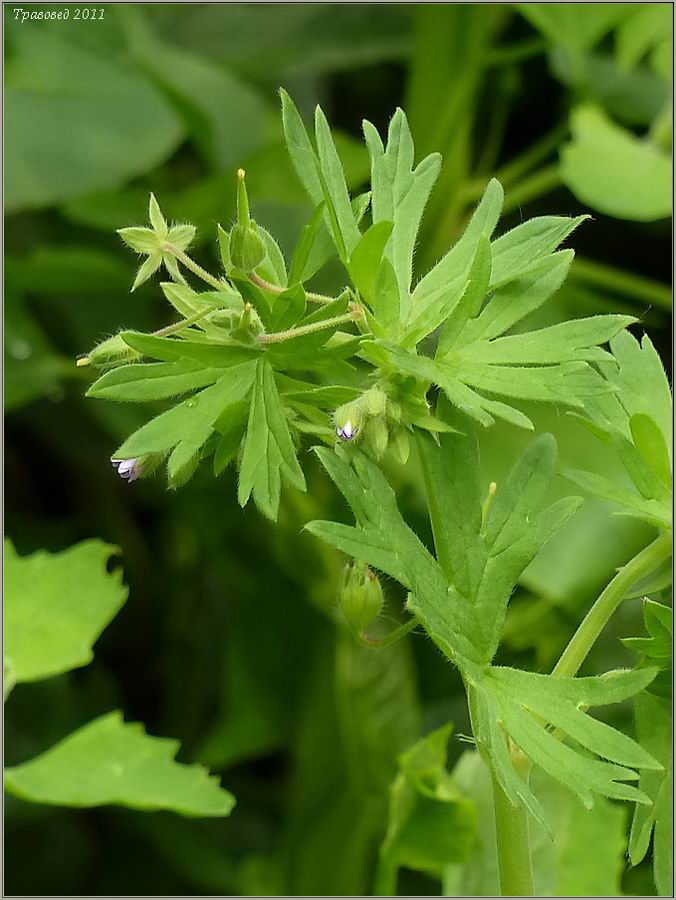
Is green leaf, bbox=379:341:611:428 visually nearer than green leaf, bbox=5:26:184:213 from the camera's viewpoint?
Yes

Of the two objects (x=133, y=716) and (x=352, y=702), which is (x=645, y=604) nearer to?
(x=352, y=702)

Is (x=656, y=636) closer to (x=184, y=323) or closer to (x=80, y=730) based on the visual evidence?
(x=184, y=323)

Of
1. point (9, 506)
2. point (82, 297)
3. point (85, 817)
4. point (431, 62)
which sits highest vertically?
point (431, 62)

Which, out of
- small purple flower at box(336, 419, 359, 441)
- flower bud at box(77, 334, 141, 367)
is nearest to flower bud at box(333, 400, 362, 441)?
small purple flower at box(336, 419, 359, 441)

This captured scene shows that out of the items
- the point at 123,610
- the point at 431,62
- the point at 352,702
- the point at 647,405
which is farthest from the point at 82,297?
the point at 647,405

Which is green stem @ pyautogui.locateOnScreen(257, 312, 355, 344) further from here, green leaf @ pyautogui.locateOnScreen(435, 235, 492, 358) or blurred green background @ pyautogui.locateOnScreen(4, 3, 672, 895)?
blurred green background @ pyautogui.locateOnScreen(4, 3, 672, 895)

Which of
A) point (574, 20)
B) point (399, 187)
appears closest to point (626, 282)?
point (574, 20)
